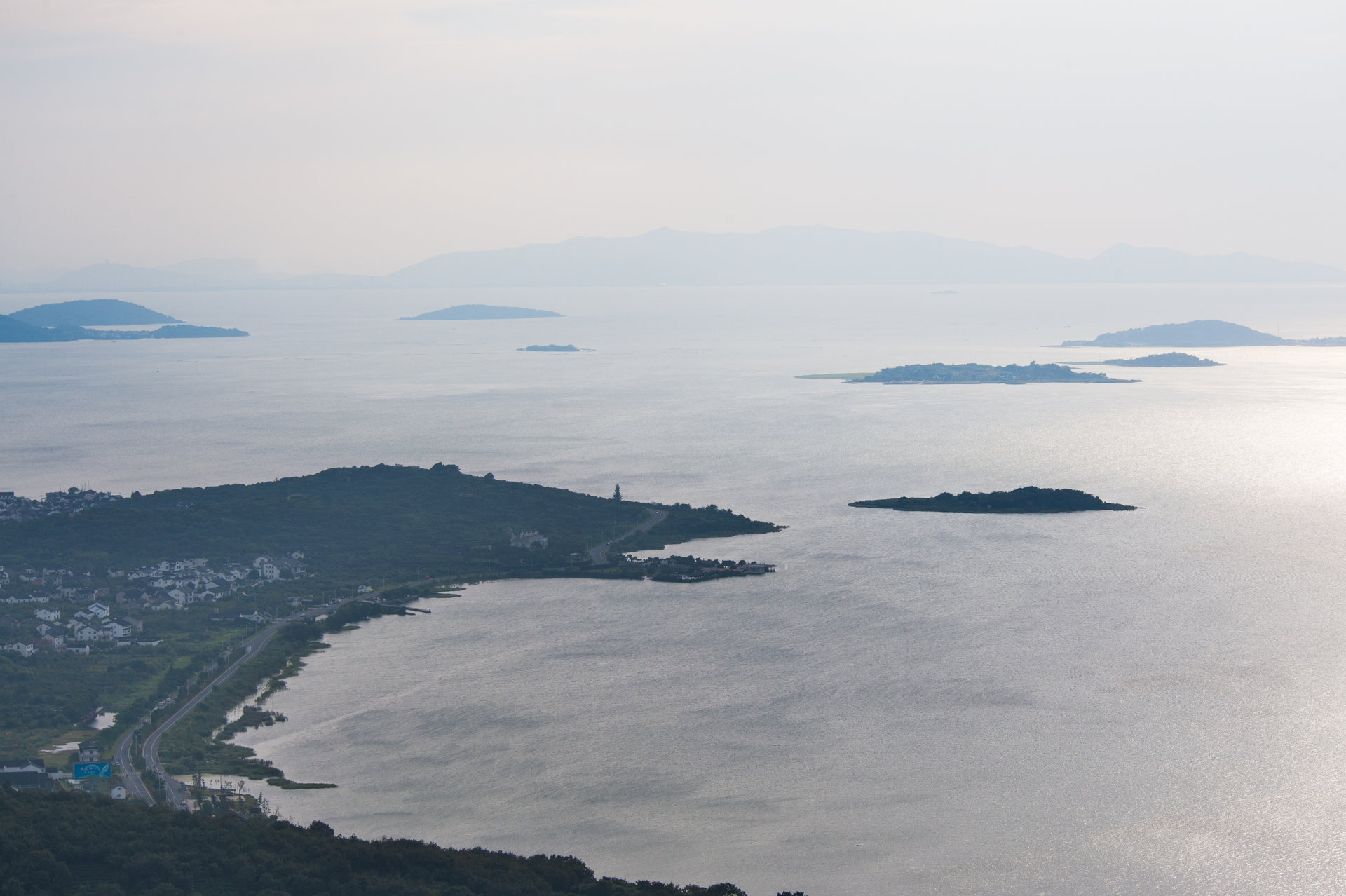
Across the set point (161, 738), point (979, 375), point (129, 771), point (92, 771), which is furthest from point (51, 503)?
point (979, 375)

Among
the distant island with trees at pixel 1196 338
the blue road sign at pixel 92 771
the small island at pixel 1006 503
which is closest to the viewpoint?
the blue road sign at pixel 92 771

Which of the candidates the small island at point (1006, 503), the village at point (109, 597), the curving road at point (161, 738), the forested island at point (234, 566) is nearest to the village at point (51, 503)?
the forested island at point (234, 566)

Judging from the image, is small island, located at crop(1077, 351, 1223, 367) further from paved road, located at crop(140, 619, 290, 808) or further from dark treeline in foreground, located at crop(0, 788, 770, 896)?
dark treeline in foreground, located at crop(0, 788, 770, 896)

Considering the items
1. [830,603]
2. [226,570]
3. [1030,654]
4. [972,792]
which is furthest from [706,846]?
[226,570]

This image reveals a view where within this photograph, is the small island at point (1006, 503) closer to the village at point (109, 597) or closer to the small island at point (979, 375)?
the village at point (109, 597)

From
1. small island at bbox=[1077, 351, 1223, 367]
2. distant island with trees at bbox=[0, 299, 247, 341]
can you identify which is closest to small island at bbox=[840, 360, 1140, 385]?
small island at bbox=[1077, 351, 1223, 367]

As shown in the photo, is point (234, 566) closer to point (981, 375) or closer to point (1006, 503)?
point (1006, 503)

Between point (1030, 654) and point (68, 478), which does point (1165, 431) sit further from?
point (68, 478)
